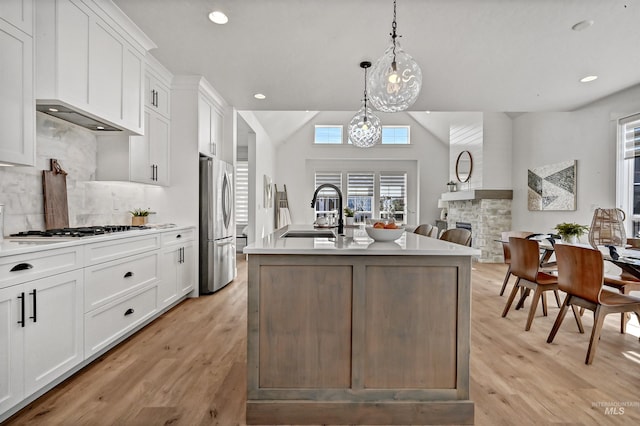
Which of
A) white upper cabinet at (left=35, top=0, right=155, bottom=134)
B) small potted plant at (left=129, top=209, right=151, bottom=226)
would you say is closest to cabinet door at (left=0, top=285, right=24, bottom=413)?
white upper cabinet at (left=35, top=0, right=155, bottom=134)

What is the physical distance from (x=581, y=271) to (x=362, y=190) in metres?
6.81

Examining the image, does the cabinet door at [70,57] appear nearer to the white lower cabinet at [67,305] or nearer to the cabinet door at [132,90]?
the cabinet door at [132,90]

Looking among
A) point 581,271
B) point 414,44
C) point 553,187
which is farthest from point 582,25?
point 553,187

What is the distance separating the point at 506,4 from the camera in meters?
2.40

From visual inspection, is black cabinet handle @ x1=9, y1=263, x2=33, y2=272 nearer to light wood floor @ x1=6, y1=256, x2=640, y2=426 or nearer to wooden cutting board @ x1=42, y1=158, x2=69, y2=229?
light wood floor @ x1=6, y1=256, x2=640, y2=426

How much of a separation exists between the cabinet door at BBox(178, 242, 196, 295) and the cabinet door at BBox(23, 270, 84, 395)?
58.7 inches

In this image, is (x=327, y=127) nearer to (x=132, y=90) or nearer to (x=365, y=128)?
(x=365, y=128)

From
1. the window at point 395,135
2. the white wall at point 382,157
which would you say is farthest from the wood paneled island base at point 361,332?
the window at point 395,135

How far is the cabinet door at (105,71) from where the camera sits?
7.71ft

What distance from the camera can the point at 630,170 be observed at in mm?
4070

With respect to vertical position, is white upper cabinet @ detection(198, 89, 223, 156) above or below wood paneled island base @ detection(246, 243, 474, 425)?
above

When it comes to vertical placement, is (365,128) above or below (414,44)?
below

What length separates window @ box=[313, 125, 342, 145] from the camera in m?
8.91

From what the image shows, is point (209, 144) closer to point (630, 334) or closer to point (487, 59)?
point (487, 59)
